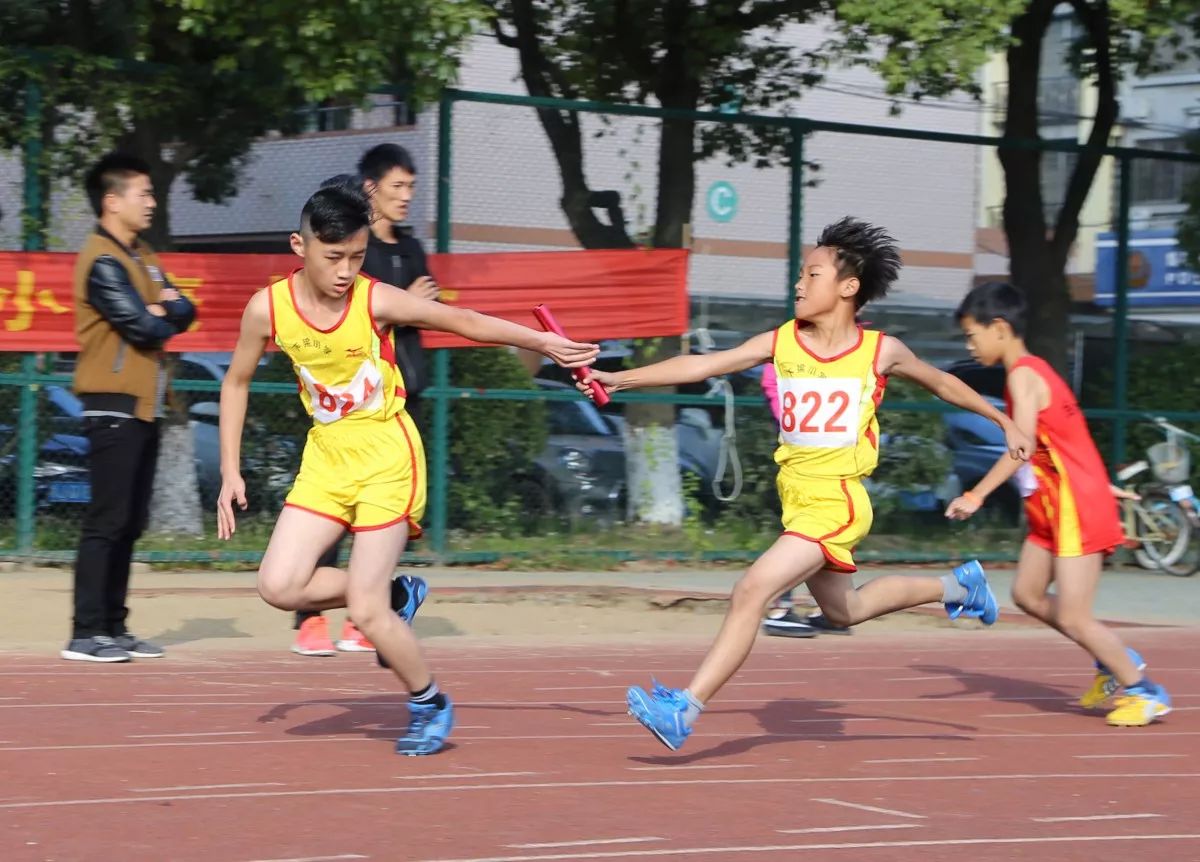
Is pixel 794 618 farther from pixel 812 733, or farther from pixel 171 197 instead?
pixel 171 197

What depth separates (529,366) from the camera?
12633 mm

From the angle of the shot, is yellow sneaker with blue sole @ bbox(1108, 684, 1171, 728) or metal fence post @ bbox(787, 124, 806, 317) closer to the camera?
yellow sneaker with blue sole @ bbox(1108, 684, 1171, 728)

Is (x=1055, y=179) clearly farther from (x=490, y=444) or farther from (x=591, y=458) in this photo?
(x=490, y=444)

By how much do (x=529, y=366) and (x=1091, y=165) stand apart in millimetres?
5024

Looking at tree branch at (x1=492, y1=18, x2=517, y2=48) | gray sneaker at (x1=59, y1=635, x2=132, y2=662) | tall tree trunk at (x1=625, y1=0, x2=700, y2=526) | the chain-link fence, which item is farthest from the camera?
tree branch at (x1=492, y1=18, x2=517, y2=48)

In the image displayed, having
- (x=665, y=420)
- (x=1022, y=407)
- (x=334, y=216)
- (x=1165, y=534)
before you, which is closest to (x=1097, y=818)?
(x=1022, y=407)

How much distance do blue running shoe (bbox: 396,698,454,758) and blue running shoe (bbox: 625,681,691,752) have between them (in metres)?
0.74

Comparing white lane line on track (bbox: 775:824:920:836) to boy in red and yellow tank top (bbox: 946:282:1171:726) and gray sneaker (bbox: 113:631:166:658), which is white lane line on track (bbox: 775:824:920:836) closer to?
boy in red and yellow tank top (bbox: 946:282:1171:726)

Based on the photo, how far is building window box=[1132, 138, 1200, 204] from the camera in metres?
14.7

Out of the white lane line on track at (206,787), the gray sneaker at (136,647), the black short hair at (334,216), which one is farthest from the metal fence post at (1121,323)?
the white lane line on track at (206,787)

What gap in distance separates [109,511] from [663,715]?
3.41 meters

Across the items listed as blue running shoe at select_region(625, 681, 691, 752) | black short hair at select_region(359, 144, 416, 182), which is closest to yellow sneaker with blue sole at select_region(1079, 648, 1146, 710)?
blue running shoe at select_region(625, 681, 691, 752)

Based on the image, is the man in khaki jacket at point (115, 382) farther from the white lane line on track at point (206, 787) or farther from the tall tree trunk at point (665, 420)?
the tall tree trunk at point (665, 420)

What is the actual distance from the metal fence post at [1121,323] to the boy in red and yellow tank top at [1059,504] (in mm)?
7074
